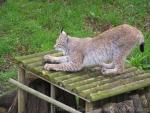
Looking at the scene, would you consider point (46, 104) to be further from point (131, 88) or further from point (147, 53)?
point (147, 53)

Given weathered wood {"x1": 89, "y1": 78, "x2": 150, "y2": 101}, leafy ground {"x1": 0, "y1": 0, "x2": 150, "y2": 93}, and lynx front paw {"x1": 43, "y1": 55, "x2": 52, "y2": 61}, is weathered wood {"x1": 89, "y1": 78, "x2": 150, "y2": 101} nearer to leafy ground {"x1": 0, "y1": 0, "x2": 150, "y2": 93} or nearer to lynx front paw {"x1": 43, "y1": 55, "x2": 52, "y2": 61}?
lynx front paw {"x1": 43, "y1": 55, "x2": 52, "y2": 61}

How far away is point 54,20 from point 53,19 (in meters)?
0.05

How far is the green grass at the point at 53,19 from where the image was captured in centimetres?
1234

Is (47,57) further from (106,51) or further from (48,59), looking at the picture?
(106,51)

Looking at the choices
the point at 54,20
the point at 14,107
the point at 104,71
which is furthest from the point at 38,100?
the point at 54,20

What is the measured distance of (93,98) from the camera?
7625 mm

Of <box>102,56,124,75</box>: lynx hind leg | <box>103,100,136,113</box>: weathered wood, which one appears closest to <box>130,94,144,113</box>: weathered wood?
<box>103,100,136,113</box>: weathered wood

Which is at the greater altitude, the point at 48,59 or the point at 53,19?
the point at 48,59

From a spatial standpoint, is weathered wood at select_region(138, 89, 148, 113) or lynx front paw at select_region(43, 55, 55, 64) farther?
lynx front paw at select_region(43, 55, 55, 64)

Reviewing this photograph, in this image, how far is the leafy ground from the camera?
40.3 ft

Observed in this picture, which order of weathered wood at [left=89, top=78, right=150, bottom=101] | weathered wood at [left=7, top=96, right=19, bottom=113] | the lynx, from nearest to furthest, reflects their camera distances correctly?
weathered wood at [left=89, top=78, right=150, bottom=101] < the lynx < weathered wood at [left=7, top=96, right=19, bottom=113]

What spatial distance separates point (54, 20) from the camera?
44.0 ft

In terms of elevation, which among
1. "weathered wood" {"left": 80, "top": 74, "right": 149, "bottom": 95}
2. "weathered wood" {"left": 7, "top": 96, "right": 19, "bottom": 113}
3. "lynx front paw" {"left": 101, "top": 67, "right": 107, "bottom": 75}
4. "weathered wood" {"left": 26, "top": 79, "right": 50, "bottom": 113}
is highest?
"lynx front paw" {"left": 101, "top": 67, "right": 107, "bottom": 75}

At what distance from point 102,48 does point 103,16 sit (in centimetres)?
525
